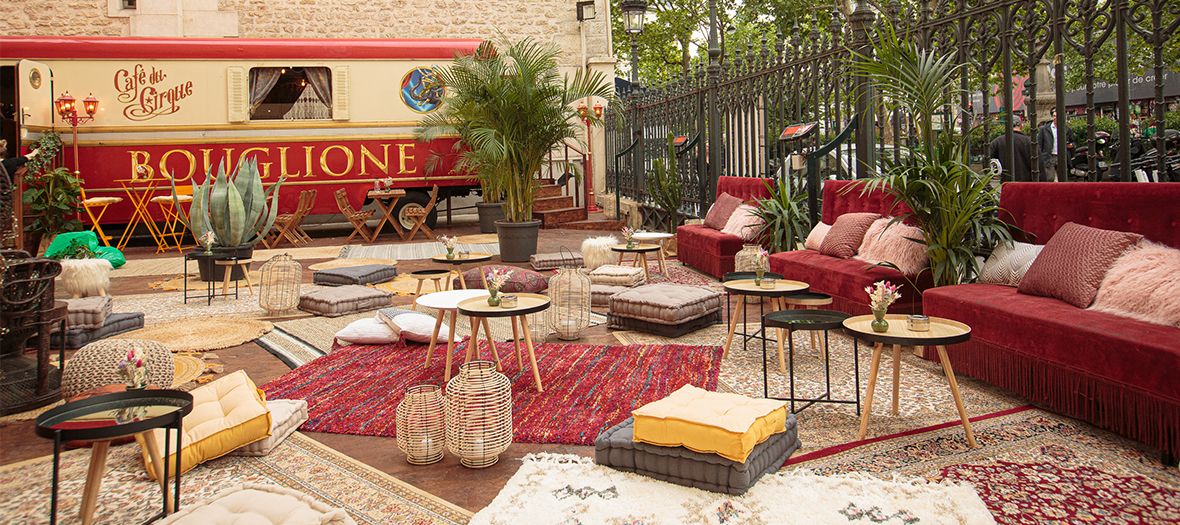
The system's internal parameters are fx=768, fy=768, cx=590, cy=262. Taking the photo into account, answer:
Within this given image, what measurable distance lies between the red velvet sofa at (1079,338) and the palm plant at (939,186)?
198mm

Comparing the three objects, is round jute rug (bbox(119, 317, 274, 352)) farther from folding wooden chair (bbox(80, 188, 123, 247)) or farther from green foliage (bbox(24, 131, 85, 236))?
folding wooden chair (bbox(80, 188, 123, 247))

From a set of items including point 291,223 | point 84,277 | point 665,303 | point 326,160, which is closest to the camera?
point 665,303

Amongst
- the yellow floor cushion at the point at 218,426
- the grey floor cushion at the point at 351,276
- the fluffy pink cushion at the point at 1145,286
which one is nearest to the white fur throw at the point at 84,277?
the grey floor cushion at the point at 351,276

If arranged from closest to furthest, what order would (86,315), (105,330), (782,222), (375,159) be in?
1. (86,315)
2. (105,330)
3. (782,222)
4. (375,159)

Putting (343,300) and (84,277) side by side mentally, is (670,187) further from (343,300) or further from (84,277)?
(84,277)

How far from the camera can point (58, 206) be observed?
394 inches

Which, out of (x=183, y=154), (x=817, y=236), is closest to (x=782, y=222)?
(x=817, y=236)

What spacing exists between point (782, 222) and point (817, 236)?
61 centimetres

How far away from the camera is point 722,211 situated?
26.1ft

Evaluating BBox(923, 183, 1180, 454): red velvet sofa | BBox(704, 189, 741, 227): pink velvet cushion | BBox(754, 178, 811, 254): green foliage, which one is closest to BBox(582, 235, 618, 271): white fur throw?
BBox(704, 189, 741, 227): pink velvet cushion

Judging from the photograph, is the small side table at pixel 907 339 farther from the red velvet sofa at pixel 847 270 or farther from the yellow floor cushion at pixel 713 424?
the red velvet sofa at pixel 847 270

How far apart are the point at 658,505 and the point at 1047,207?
306 centimetres

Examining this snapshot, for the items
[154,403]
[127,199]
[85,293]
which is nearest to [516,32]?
[127,199]

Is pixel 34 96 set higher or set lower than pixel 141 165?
higher
